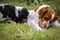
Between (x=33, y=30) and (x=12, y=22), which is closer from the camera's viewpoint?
(x=33, y=30)

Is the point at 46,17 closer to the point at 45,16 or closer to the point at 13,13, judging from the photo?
the point at 45,16

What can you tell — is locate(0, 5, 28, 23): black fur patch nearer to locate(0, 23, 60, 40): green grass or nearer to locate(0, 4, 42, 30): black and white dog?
locate(0, 4, 42, 30): black and white dog

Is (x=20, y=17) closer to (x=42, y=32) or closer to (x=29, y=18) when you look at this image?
(x=29, y=18)

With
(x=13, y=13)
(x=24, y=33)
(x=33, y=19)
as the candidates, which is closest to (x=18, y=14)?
(x=13, y=13)

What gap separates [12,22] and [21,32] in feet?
1.83

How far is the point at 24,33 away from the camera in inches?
A: 166

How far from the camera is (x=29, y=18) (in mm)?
4809

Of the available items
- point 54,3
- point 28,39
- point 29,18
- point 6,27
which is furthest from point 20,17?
point 54,3

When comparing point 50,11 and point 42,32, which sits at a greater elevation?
point 50,11

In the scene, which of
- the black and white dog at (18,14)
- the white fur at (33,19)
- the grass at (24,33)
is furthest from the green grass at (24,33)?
the black and white dog at (18,14)

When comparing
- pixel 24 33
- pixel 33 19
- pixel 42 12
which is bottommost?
pixel 24 33

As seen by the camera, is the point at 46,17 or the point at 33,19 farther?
the point at 33,19

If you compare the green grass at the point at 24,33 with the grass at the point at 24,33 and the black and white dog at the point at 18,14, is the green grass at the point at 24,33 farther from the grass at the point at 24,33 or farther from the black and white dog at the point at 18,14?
the black and white dog at the point at 18,14

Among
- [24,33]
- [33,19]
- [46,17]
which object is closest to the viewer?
[24,33]
